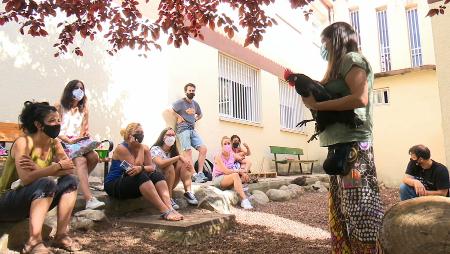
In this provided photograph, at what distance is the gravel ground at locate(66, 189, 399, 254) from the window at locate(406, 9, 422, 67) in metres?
13.7

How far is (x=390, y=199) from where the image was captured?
8.66 metres

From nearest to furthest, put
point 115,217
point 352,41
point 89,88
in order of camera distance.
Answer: point 352,41 < point 115,217 < point 89,88

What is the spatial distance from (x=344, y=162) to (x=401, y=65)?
17.0 m

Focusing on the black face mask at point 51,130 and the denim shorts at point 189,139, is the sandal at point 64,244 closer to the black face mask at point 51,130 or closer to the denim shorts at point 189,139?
the black face mask at point 51,130

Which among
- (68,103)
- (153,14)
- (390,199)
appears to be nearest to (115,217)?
(68,103)

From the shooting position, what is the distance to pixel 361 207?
2285mm

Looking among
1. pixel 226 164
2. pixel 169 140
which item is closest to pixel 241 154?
pixel 226 164

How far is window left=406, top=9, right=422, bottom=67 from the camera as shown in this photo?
1730cm

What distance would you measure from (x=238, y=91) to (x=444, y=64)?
16.6 feet

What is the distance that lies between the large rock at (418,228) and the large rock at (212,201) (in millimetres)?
3381

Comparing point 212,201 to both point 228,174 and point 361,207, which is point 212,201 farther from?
point 361,207

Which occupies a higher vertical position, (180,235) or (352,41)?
(352,41)

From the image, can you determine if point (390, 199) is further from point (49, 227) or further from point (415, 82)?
point (49, 227)

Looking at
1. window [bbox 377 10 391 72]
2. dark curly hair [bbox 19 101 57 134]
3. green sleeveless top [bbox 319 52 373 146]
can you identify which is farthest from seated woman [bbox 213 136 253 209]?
window [bbox 377 10 391 72]
